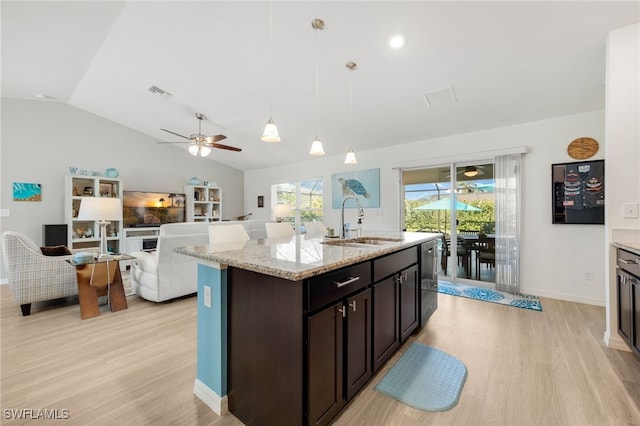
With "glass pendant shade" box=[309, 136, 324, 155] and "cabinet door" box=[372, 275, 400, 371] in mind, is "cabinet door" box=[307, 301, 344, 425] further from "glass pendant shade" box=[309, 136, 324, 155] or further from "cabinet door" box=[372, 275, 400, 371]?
"glass pendant shade" box=[309, 136, 324, 155]

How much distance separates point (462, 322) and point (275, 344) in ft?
7.65

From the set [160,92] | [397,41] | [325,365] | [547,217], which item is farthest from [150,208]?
[547,217]

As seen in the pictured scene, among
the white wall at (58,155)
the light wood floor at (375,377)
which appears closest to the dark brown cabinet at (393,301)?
the light wood floor at (375,377)

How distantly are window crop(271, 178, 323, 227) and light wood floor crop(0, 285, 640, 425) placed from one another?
12.3ft

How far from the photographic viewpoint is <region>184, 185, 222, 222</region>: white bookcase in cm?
673

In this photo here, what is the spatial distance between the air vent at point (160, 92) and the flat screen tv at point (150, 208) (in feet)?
8.72

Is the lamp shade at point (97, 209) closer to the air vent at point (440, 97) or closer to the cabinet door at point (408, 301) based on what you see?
the cabinet door at point (408, 301)

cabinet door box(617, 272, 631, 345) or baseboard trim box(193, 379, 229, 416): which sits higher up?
cabinet door box(617, 272, 631, 345)

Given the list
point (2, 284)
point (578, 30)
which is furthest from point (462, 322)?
point (2, 284)

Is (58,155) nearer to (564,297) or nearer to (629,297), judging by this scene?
(629,297)

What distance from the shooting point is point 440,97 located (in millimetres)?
3322

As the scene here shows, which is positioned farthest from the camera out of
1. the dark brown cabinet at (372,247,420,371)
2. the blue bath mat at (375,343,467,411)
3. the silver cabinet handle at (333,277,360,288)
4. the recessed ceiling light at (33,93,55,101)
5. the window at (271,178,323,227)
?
the window at (271,178,323,227)

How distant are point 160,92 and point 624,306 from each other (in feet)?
19.2

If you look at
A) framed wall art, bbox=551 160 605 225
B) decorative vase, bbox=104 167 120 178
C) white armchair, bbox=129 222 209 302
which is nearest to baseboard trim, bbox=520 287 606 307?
framed wall art, bbox=551 160 605 225
